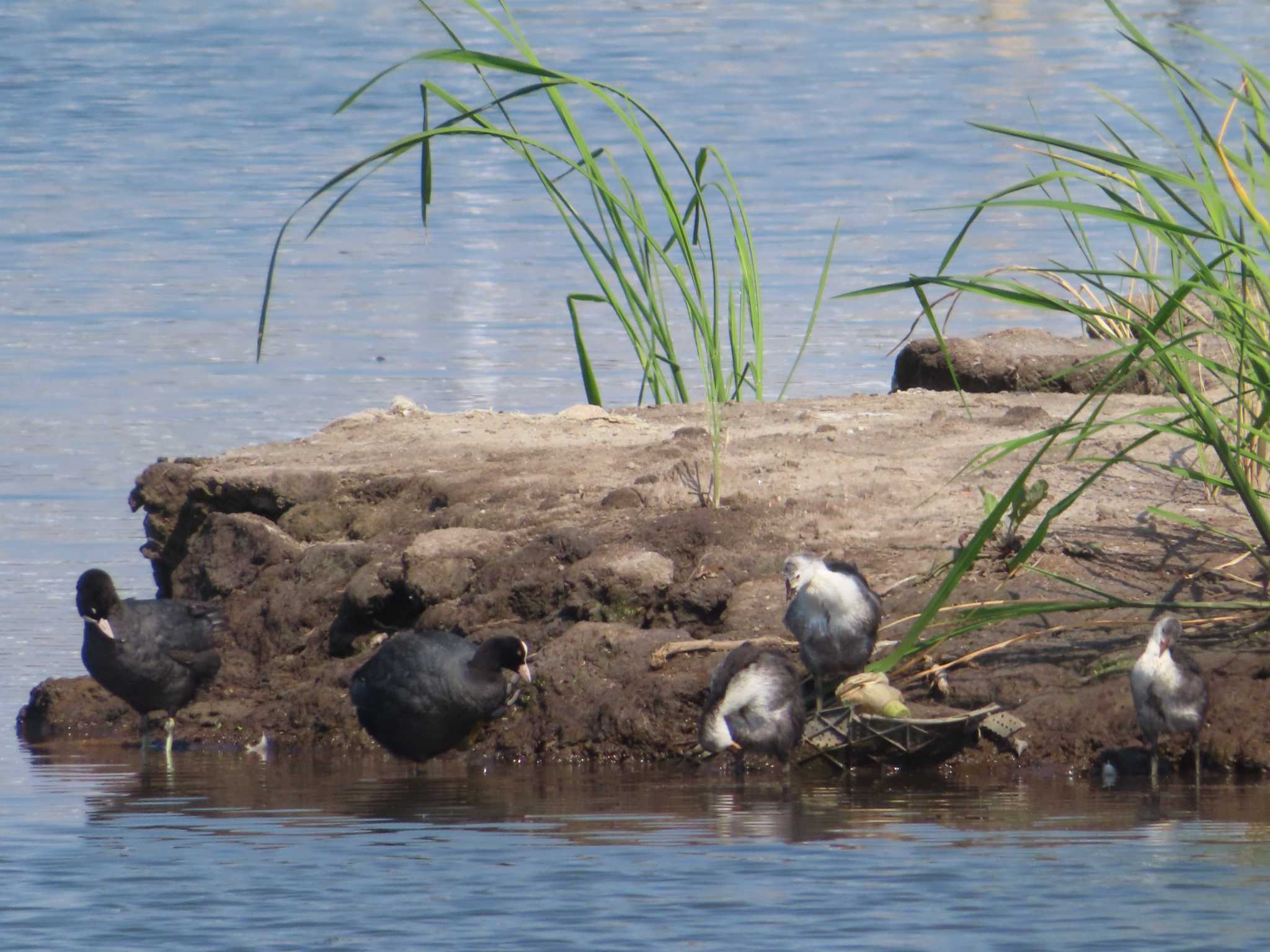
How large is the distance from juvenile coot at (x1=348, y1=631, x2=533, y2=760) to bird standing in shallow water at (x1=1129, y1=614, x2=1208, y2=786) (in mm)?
2158

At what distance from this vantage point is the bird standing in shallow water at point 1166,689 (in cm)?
638

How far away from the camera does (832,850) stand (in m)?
5.61

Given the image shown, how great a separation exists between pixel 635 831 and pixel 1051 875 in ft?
4.07

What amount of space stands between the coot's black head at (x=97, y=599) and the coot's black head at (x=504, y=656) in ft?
5.63

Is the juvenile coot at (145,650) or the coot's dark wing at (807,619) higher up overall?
the coot's dark wing at (807,619)

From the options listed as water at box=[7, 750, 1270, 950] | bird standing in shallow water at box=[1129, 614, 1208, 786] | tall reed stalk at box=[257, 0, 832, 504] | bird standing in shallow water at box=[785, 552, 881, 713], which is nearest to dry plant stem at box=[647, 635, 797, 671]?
bird standing in shallow water at box=[785, 552, 881, 713]

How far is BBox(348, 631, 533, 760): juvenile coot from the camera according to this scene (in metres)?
7.21

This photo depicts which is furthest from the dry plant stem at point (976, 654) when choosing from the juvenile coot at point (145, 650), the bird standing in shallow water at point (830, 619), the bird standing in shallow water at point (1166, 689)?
the juvenile coot at point (145, 650)

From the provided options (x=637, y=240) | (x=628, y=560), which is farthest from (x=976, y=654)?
(x=637, y=240)

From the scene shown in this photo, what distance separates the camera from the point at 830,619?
22.5 feet

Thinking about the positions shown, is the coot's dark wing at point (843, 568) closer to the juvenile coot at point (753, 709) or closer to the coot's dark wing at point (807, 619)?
the coot's dark wing at point (807, 619)

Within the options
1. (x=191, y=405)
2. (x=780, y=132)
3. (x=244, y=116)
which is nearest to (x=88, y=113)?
(x=244, y=116)

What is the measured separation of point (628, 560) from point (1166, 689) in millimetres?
2238

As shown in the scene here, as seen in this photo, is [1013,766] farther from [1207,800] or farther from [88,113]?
[88,113]
